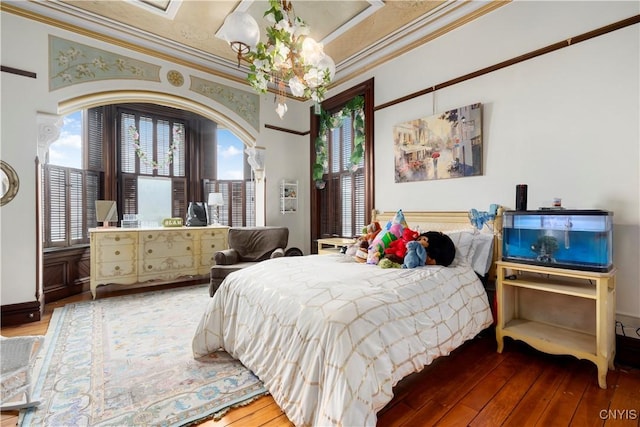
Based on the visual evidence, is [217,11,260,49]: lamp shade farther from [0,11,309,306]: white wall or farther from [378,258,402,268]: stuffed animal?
[0,11,309,306]: white wall

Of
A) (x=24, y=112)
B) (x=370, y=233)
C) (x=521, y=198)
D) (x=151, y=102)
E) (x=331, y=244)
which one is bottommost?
(x=331, y=244)

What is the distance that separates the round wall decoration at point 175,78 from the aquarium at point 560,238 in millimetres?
4162

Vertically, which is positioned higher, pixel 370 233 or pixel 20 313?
pixel 370 233

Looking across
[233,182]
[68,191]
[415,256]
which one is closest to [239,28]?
[415,256]

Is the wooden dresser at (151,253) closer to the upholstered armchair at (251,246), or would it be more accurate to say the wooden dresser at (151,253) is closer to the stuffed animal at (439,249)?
the upholstered armchair at (251,246)

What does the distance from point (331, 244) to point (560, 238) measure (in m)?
2.53

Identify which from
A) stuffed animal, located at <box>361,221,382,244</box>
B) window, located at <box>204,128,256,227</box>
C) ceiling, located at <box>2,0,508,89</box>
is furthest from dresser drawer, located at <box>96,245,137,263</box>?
stuffed animal, located at <box>361,221,382,244</box>

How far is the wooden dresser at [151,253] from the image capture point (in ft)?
12.2

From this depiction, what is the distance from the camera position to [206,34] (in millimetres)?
3406

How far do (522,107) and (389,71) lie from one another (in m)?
1.67

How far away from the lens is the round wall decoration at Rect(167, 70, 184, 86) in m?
3.88

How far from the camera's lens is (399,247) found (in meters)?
2.39

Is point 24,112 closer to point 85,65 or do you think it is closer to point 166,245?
point 85,65

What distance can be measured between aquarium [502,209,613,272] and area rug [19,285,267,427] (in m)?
2.09
